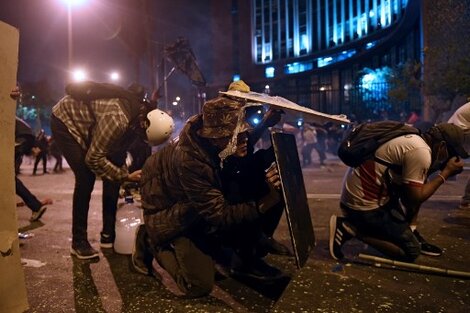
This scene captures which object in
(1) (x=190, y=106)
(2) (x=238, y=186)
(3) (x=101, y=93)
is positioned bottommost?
(2) (x=238, y=186)

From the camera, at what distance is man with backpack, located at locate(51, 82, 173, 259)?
318cm

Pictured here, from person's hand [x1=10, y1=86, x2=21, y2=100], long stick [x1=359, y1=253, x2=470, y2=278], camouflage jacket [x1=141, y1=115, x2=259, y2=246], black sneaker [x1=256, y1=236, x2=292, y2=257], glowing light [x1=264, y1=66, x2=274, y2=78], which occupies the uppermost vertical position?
glowing light [x1=264, y1=66, x2=274, y2=78]

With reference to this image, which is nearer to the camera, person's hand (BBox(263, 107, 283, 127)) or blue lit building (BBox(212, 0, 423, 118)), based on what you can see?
person's hand (BBox(263, 107, 283, 127))

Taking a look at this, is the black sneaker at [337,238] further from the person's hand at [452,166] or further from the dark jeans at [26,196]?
the dark jeans at [26,196]

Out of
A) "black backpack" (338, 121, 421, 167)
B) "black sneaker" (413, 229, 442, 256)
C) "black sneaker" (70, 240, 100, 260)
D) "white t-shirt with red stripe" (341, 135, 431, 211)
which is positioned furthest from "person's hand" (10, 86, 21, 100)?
"black sneaker" (413, 229, 442, 256)

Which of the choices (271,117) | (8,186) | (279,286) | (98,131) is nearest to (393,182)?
(271,117)

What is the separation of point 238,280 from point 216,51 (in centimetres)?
4969

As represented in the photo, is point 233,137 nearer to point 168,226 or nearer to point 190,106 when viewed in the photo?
point 168,226

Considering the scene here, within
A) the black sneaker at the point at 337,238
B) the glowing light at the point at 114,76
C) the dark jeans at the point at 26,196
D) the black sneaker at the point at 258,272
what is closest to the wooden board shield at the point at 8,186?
the black sneaker at the point at 258,272

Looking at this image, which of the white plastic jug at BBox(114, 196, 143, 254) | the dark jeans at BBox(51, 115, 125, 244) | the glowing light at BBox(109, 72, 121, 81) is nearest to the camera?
the dark jeans at BBox(51, 115, 125, 244)

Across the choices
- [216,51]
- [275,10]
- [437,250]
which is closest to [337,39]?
[275,10]

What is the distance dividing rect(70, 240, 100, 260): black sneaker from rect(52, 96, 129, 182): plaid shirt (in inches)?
30.1

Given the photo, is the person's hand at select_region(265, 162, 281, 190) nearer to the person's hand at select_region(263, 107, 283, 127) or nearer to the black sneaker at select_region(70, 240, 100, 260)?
the person's hand at select_region(263, 107, 283, 127)

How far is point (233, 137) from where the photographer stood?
243 centimetres
